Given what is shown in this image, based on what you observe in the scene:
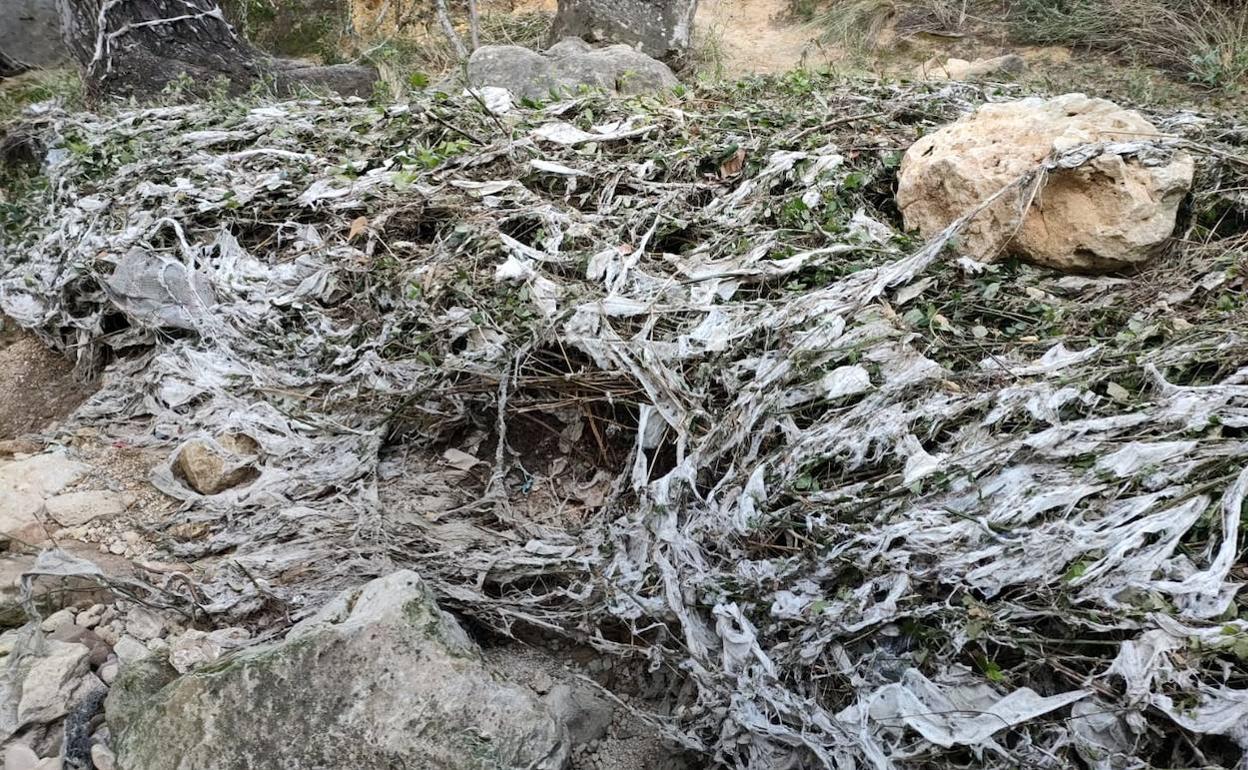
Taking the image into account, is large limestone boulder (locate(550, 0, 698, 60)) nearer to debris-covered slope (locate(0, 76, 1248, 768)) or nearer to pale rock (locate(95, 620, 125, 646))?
debris-covered slope (locate(0, 76, 1248, 768))

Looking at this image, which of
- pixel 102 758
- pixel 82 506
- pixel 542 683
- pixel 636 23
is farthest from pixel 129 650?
pixel 636 23

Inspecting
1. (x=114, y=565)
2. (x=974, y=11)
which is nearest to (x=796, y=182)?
(x=114, y=565)

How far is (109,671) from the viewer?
1984mm

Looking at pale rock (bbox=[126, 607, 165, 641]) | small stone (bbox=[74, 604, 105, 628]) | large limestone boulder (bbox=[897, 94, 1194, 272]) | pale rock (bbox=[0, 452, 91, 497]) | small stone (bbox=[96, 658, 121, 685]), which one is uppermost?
large limestone boulder (bbox=[897, 94, 1194, 272])

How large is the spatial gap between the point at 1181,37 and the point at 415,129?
4.21 m

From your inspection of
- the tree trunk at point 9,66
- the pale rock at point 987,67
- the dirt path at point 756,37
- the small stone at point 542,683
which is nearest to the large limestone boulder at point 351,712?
the small stone at point 542,683

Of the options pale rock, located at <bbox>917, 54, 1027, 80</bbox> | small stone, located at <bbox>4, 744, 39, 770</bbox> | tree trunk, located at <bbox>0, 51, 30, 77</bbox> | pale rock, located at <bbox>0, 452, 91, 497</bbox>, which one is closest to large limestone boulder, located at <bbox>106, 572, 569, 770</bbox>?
small stone, located at <bbox>4, 744, 39, 770</bbox>

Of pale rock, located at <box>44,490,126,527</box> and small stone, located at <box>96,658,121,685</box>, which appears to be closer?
small stone, located at <box>96,658,121,685</box>

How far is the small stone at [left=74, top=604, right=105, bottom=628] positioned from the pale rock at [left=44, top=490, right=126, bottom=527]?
0.39m

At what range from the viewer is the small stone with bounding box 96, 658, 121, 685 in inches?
77.2

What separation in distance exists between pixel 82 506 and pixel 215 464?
361mm

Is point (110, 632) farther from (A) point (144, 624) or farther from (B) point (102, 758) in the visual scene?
(B) point (102, 758)

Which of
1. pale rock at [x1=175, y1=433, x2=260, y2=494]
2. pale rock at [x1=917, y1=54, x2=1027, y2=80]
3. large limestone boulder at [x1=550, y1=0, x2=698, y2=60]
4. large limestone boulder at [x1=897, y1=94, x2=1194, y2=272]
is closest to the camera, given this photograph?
large limestone boulder at [x1=897, y1=94, x2=1194, y2=272]

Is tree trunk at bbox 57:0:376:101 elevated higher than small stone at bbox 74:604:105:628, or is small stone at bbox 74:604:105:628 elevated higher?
tree trunk at bbox 57:0:376:101
